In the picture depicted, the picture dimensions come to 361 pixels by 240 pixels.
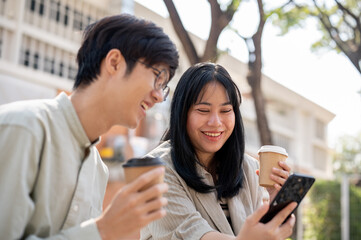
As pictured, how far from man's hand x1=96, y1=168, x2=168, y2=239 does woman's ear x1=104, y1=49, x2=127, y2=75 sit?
0.41 meters

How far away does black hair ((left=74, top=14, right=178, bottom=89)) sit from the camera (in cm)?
179

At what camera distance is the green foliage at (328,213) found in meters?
11.5

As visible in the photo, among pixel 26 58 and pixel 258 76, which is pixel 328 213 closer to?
pixel 258 76

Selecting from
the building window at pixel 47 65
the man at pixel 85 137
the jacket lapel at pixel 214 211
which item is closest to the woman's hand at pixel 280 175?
the jacket lapel at pixel 214 211

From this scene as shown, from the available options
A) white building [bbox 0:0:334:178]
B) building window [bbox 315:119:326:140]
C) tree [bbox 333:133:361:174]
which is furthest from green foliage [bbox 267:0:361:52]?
tree [bbox 333:133:361:174]

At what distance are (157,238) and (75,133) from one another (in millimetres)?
1145

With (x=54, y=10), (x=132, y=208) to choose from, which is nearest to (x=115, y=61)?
(x=132, y=208)

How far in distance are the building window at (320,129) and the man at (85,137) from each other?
3907 cm

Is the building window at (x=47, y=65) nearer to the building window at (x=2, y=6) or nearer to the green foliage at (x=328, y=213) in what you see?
the building window at (x=2, y=6)

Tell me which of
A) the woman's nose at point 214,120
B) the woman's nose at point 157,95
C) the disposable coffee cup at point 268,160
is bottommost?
the disposable coffee cup at point 268,160

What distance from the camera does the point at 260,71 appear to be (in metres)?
6.87

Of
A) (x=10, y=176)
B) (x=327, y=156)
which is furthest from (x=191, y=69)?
(x=327, y=156)

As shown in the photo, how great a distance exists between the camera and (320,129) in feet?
132

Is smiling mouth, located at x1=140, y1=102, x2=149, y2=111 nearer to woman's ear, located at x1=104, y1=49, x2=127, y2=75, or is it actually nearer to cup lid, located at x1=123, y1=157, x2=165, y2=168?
woman's ear, located at x1=104, y1=49, x2=127, y2=75
